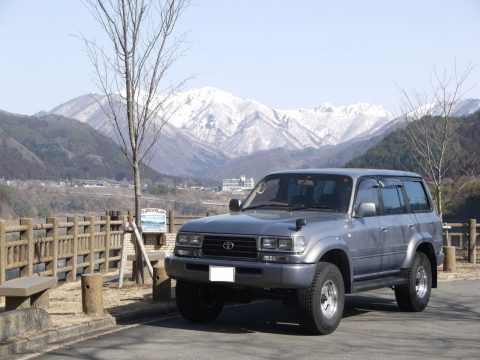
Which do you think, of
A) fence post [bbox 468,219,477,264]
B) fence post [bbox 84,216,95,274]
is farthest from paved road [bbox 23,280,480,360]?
fence post [bbox 468,219,477,264]

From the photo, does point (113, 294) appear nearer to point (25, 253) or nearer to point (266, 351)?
point (25, 253)

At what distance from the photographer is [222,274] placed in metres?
9.34

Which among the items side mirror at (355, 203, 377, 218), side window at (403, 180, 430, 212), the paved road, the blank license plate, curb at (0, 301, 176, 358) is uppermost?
side window at (403, 180, 430, 212)

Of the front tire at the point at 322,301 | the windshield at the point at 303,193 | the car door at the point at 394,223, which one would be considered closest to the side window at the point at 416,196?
the car door at the point at 394,223

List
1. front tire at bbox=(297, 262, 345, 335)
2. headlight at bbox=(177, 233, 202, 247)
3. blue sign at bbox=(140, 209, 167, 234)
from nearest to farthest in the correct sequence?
front tire at bbox=(297, 262, 345, 335)
headlight at bbox=(177, 233, 202, 247)
blue sign at bbox=(140, 209, 167, 234)

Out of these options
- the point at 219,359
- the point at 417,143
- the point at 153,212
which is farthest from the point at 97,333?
the point at 417,143

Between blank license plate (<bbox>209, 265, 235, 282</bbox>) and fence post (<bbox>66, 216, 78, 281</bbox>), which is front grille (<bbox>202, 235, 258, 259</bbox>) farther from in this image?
fence post (<bbox>66, 216, 78, 281</bbox>)

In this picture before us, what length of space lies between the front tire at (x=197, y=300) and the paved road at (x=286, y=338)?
140 millimetres

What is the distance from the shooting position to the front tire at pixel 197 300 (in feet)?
33.2

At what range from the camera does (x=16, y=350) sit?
27.0 ft

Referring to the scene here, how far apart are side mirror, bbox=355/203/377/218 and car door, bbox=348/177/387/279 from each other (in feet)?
0.26

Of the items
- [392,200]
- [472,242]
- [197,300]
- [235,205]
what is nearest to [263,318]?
[197,300]

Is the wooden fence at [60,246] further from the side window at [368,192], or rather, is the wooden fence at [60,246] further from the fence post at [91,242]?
the side window at [368,192]

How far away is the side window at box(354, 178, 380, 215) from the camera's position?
10742mm
